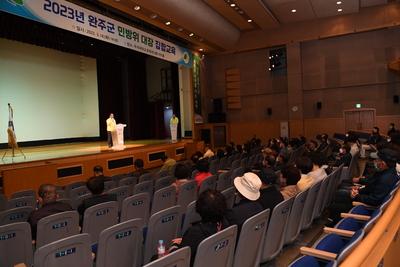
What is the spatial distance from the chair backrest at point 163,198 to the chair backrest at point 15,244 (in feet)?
4.48

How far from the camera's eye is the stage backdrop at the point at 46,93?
11.7 meters

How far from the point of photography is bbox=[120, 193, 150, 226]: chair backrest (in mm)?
3238

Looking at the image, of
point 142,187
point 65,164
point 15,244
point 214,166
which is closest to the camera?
→ point 15,244

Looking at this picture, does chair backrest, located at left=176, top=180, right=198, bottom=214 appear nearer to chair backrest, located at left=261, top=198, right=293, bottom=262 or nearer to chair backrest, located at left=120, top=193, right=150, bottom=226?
chair backrest, located at left=120, top=193, right=150, bottom=226

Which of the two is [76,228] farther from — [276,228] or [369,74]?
[369,74]

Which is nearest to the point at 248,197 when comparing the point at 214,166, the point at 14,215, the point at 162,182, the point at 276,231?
the point at 276,231

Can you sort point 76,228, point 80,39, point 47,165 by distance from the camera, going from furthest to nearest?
point 80,39, point 47,165, point 76,228

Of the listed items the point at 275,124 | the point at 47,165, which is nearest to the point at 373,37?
the point at 275,124

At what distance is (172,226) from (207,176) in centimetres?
226

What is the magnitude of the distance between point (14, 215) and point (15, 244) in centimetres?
95

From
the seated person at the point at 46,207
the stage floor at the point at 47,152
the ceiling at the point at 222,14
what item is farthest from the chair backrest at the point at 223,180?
the ceiling at the point at 222,14

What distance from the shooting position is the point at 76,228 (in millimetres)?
2789

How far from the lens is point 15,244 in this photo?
248cm

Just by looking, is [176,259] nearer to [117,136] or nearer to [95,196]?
[95,196]
